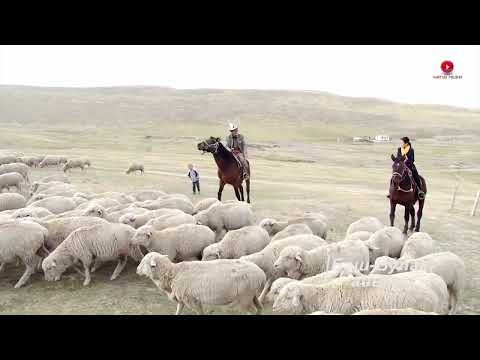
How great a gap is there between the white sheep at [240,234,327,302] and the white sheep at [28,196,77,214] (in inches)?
233

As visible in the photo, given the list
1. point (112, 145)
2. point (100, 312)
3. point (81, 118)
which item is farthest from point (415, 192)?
point (81, 118)

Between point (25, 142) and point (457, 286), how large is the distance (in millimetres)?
39601

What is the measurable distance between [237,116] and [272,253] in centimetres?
7565

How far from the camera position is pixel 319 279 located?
6.58 metres

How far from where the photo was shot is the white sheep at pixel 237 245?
8016 mm

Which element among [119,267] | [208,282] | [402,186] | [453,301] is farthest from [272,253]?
[402,186]

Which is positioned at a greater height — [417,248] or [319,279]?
[417,248]

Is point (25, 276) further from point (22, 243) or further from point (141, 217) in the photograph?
point (141, 217)

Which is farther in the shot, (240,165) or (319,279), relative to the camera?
(240,165)

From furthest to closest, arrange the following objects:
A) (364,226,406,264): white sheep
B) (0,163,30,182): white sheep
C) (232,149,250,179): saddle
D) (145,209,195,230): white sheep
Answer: (0,163,30,182): white sheep, (232,149,250,179): saddle, (145,209,195,230): white sheep, (364,226,406,264): white sheep

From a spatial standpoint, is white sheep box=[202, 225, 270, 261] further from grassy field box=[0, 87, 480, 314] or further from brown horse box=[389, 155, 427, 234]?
brown horse box=[389, 155, 427, 234]

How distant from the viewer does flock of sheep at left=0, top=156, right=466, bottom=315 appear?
5.74 meters

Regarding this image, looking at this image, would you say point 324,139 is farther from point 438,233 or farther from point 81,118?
point 438,233

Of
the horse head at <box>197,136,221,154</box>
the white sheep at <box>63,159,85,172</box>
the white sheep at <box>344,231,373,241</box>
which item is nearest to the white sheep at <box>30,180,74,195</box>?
the horse head at <box>197,136,221,154</box>
